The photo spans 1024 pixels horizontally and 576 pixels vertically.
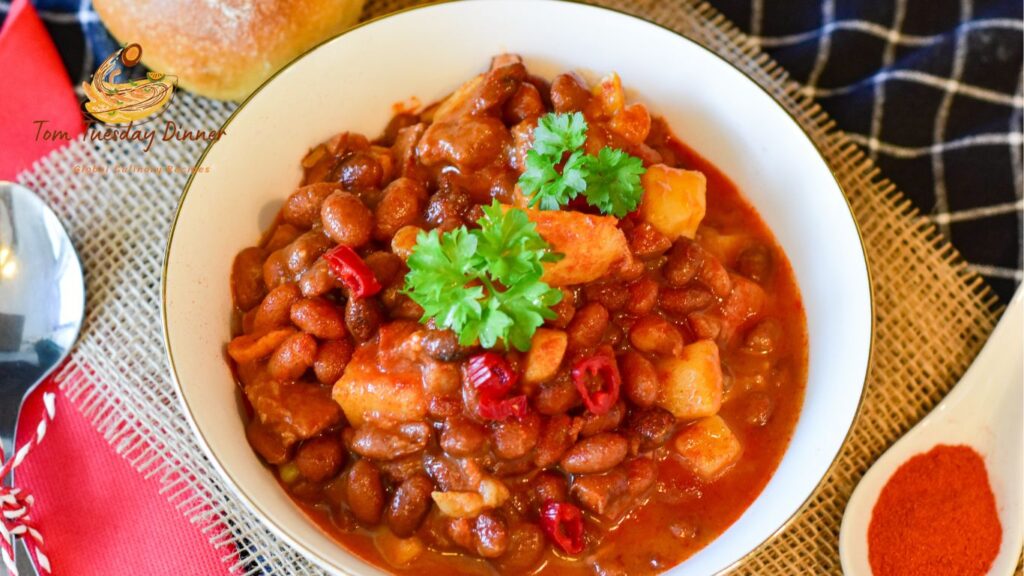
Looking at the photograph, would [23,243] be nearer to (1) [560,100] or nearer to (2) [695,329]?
(1) [560,100]

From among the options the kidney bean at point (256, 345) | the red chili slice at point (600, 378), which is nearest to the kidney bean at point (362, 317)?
the kidney bean at point (256, 345)

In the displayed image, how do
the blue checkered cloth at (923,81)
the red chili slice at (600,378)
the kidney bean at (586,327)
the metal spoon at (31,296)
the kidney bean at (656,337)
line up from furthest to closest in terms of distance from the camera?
1. the blue checkered cloth at (923,81)
2. the metal spoon at (31,296)
3. the kidney bean at (656,337)
4. the kidney bean at (586,327)
5. the red chili slice at (600,378)

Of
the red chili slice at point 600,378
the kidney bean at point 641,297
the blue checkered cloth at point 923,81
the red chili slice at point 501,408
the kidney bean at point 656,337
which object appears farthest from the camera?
the blue checkered cloth at point 923,81

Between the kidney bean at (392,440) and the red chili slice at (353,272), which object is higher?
the red chili slice at (353,272)

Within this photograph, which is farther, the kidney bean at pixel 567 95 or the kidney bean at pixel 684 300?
the kidney bean at pixel 567 95

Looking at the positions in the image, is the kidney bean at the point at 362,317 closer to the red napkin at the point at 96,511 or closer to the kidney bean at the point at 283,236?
the kidney bean at the point at 283,236

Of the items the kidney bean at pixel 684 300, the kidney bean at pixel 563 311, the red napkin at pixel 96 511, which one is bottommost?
the red napkin at pixel 96 511
